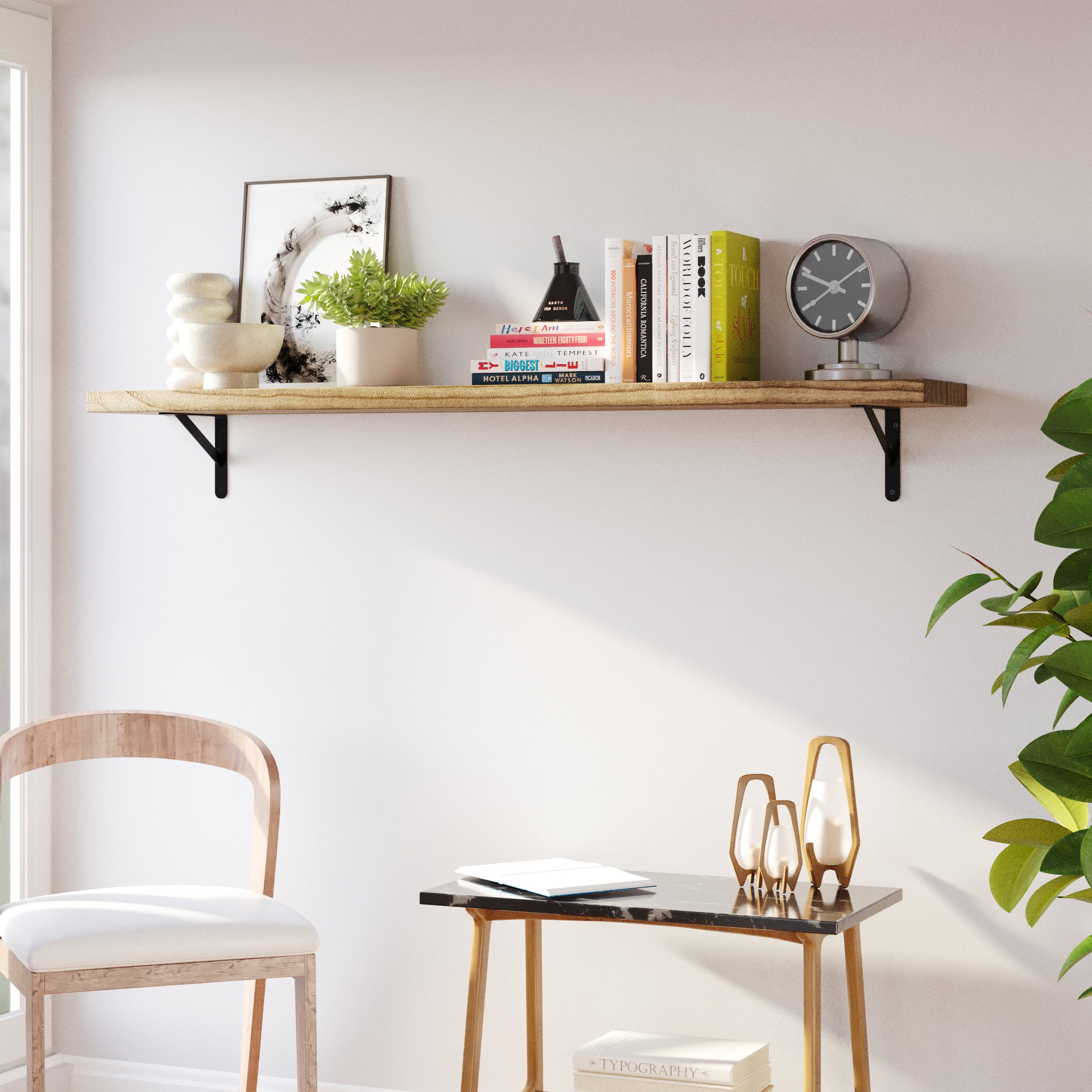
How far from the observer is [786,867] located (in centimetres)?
Answer: 222

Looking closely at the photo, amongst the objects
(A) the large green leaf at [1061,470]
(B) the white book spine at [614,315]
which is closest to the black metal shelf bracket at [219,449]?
(B) the white book spine at [614,315]

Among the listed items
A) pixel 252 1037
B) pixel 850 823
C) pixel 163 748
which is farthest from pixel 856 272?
pixel 252 1037

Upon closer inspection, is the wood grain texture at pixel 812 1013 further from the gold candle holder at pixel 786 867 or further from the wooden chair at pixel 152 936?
the wooden chair at pixel 152 936

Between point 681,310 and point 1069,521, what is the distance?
2.76 feet

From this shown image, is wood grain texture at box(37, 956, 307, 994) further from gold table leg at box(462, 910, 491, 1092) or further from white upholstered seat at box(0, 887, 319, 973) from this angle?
gold table leg at box(462, 910, 491, 1092)

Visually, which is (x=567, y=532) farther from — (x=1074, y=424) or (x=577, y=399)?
(x=1074, y=424)

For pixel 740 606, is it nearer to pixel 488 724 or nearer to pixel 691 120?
pixel 488 724

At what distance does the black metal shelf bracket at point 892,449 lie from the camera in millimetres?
2379

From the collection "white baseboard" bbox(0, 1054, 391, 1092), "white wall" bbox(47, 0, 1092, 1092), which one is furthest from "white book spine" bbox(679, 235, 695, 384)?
"white baseboard" bbox(0, 1054, 391, 1092)

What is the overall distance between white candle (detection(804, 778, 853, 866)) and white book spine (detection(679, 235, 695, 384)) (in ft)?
2.27

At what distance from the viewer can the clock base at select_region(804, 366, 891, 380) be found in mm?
2266

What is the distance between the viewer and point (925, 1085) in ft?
7.88

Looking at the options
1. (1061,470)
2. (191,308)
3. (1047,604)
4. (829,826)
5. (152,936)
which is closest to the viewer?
(1047,604)

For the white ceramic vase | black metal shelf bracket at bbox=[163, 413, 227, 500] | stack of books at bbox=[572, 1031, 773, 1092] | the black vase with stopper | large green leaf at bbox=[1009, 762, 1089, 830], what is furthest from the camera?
black metal shelf bracket at bbox=[163, 413, 227, 500]
